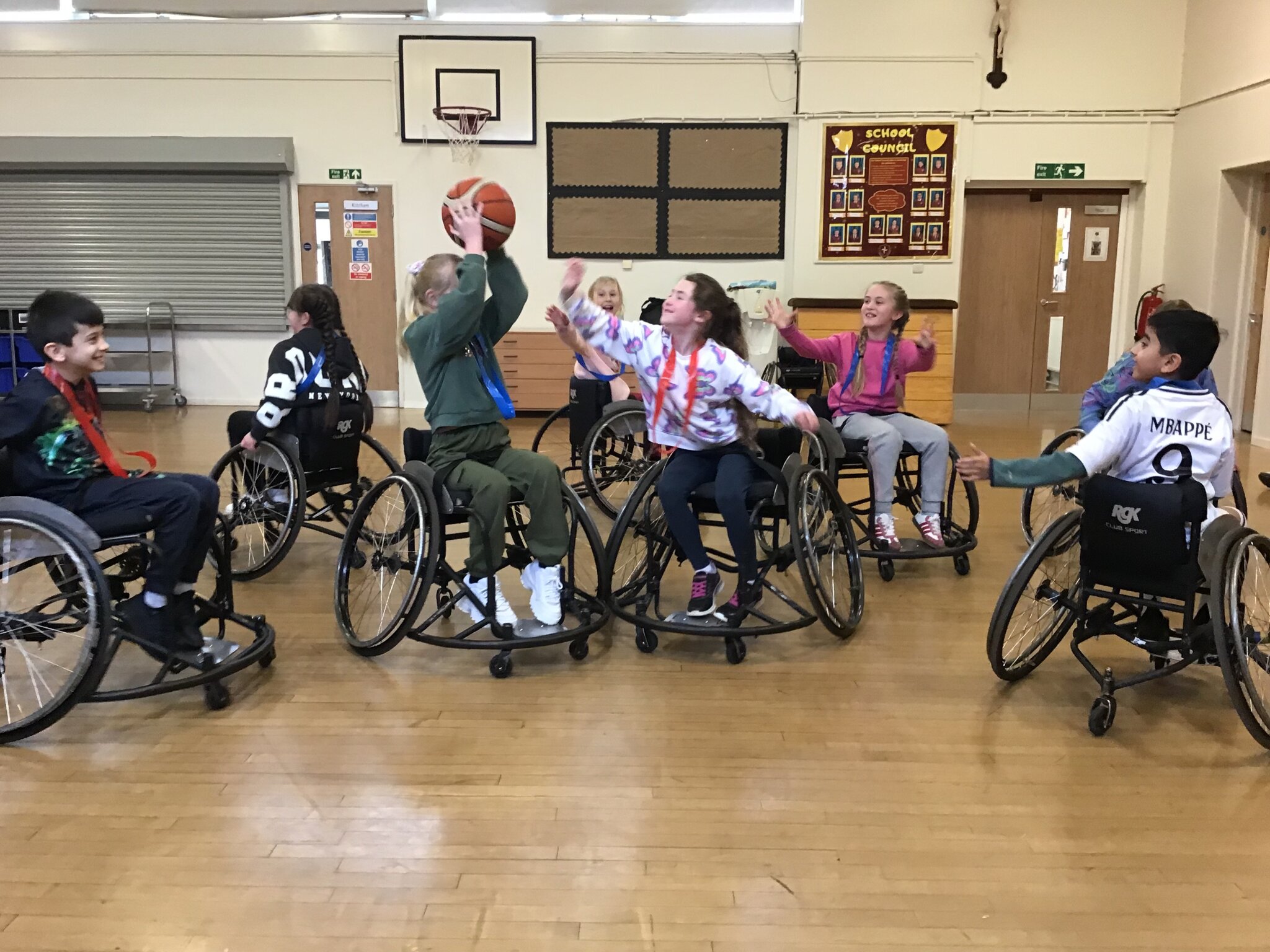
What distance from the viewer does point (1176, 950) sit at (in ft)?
5.05

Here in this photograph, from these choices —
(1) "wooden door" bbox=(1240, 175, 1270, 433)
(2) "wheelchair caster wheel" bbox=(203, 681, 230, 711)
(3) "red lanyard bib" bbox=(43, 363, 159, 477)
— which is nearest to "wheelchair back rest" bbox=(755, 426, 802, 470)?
(2) "wheelchair caster wheel" bbox=(203, 681, 230, 711)

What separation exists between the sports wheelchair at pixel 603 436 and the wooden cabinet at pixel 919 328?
10.8 ft

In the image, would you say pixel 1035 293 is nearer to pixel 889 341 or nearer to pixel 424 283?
pixel 889 341

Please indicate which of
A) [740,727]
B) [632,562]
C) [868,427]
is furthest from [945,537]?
[740,727]

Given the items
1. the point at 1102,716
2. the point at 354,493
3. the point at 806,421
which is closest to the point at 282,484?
the point at 354,493

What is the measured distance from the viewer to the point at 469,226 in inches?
101

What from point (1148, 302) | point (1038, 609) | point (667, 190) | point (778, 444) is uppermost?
point (667, 190)

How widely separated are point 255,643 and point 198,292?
658 cm

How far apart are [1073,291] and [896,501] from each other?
566cm

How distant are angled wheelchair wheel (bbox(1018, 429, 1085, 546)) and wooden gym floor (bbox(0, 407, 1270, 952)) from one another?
1.23m

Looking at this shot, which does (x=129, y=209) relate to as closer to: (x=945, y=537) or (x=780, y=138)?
(x=780, y=138)

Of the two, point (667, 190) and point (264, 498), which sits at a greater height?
point (667, 190)

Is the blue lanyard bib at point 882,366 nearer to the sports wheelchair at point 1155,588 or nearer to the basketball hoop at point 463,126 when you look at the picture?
the sports wheelchair at point 1155,588

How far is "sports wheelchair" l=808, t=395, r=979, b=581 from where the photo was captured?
3396mm
